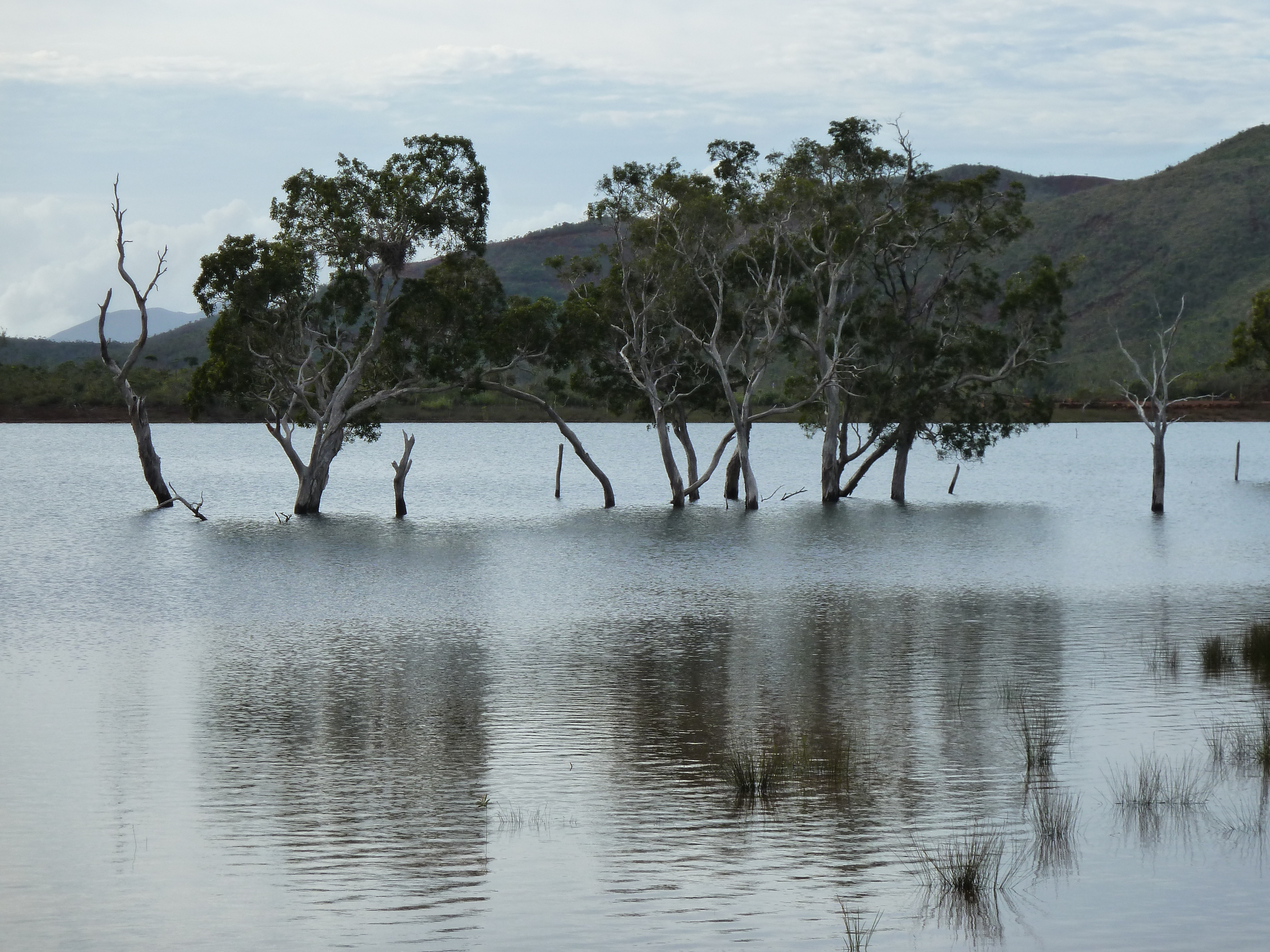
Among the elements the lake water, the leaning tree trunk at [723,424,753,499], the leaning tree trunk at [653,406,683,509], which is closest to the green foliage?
the leaning tree trunk at [723,424,753,499]

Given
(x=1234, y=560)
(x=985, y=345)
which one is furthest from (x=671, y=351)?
(x=1234, y=560)

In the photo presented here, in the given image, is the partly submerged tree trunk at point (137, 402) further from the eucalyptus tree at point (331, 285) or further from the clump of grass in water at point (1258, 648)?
the clump of grass in water at point (1258, 648)

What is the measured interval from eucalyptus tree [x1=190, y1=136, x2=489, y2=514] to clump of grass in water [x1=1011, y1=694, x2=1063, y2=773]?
121 ft

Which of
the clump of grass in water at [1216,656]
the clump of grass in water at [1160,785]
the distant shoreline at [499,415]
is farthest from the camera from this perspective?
the distant shoreline at [499,415]

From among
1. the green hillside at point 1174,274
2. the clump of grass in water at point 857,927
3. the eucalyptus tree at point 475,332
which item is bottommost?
the clump of grass in water at point 857,927

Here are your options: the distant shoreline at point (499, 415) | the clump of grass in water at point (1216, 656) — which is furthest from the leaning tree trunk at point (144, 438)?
the distant shoreline at point (499, 415)

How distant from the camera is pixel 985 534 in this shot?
47625 mm

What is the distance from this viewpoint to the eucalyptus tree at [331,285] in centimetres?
5084

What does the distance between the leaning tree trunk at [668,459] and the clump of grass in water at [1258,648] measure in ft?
110

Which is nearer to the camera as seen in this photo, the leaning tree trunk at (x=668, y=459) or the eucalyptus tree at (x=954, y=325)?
the leaning tree trunk at (x=668, y=459)

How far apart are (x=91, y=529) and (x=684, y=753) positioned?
39.2 m

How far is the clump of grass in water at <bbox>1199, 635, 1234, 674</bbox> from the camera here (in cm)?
2030

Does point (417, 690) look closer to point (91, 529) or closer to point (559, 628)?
point (559, 628)

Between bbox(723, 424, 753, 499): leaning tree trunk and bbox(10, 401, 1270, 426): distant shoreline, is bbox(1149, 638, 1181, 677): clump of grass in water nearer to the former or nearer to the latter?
bbox(723, 424, 753, 499): leaning tree trunk
